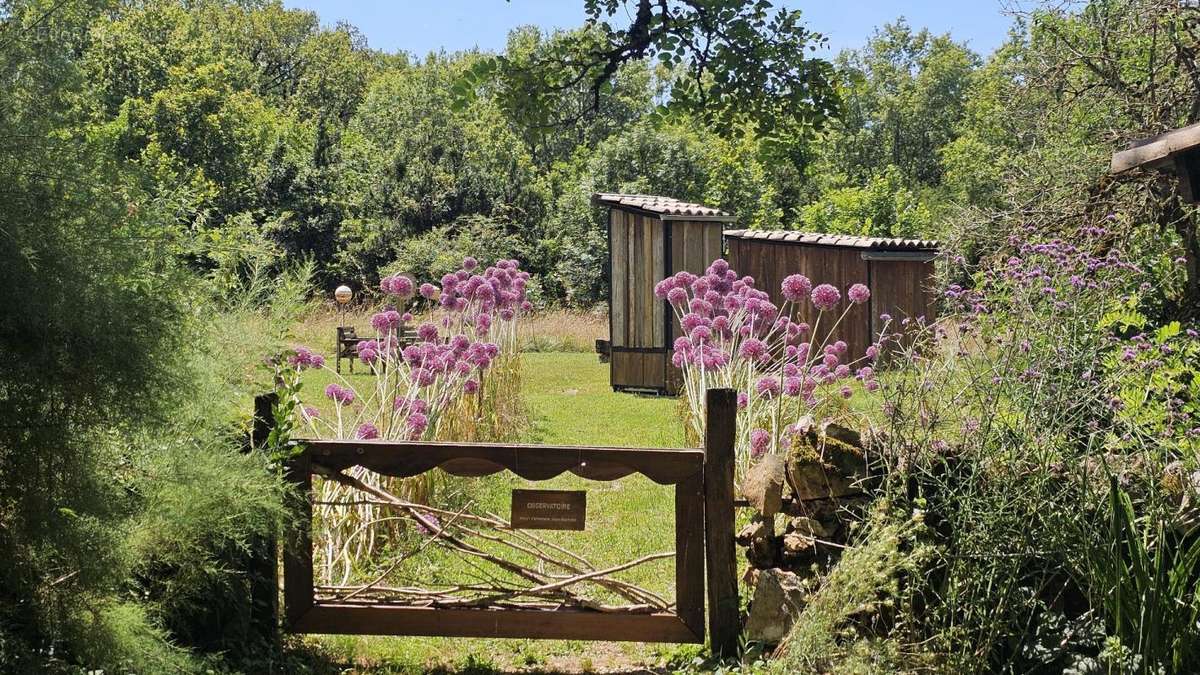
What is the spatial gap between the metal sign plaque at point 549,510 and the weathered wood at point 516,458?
0.08 meters

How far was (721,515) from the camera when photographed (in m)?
4.32

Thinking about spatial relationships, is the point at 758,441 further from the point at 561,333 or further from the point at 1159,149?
the point at 561,333

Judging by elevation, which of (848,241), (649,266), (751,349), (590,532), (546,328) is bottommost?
(590,532)

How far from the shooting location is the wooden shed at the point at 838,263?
16094 mm

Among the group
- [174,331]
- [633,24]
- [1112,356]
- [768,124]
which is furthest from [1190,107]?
[174,331]

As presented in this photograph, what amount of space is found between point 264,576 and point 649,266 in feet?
31.9

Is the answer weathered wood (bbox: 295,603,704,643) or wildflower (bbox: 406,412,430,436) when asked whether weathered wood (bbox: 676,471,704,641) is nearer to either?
weathered wood (bbox: 295,603,704,643)

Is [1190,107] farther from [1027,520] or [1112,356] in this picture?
[1027,520]

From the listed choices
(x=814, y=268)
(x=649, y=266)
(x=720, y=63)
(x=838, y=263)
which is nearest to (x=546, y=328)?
(x=814, y=268)

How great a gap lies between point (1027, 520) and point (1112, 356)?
1592 millimetres

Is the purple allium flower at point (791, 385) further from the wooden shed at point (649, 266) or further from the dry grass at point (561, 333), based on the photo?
the dry grass at point (561, 333)

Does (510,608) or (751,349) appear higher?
(751,349)

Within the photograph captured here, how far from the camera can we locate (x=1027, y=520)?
370 centimetres

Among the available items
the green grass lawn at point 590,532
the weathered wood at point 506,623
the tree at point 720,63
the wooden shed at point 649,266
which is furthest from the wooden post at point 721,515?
the wooden shed at point 649,266
